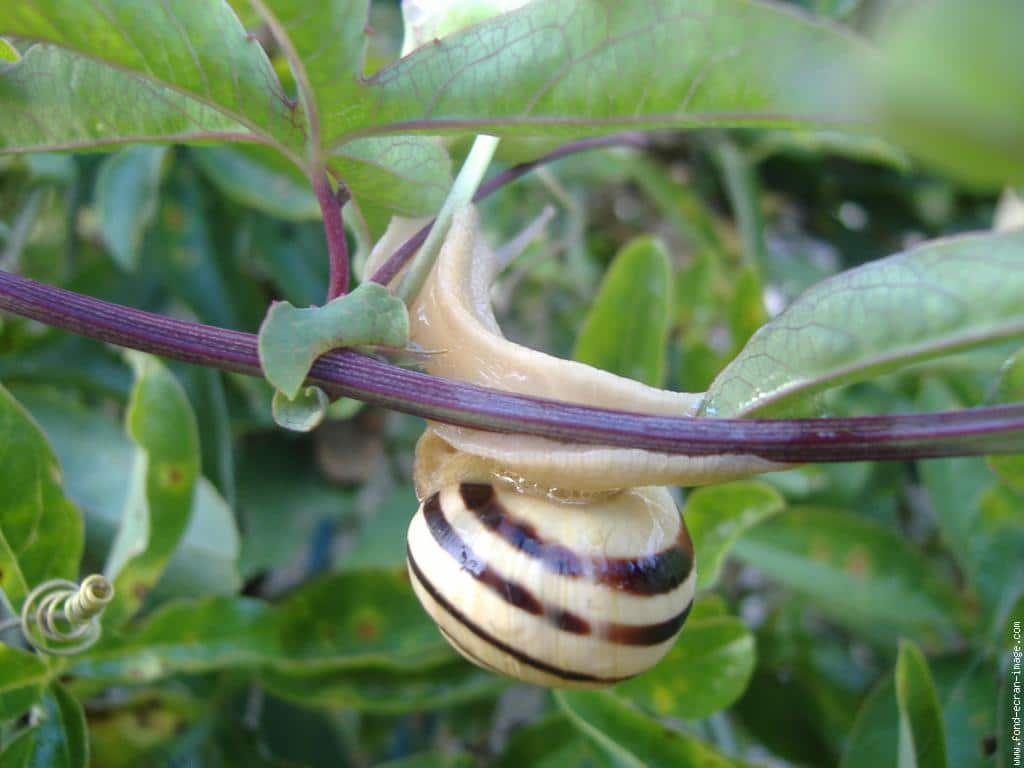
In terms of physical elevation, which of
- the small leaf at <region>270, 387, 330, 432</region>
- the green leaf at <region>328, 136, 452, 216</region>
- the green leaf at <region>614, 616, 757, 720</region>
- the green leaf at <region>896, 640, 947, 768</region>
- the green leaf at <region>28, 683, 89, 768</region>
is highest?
the green leaf at <region>328, 136, 452, 216</region>

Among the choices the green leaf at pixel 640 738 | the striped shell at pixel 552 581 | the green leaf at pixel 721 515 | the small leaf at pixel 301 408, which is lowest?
the green leaf at pixel 640 738

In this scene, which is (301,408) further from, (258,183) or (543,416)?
(258,183)

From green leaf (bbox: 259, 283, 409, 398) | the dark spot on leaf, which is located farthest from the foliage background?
green leaf (bbox: 259, 283, 409, 398)

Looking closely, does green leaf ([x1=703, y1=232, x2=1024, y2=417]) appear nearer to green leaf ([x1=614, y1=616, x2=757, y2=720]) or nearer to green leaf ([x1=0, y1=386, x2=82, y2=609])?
green leaf ([x1=614, y1=616, x2=757, y2=720])

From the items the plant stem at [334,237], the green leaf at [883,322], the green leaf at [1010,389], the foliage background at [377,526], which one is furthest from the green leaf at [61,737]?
the green leaf at [1010,389]

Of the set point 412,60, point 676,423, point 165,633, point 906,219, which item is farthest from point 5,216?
point 906,219

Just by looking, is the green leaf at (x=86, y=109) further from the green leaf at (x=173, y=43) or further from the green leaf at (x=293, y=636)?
the green leaf at (x=293, y=636)
